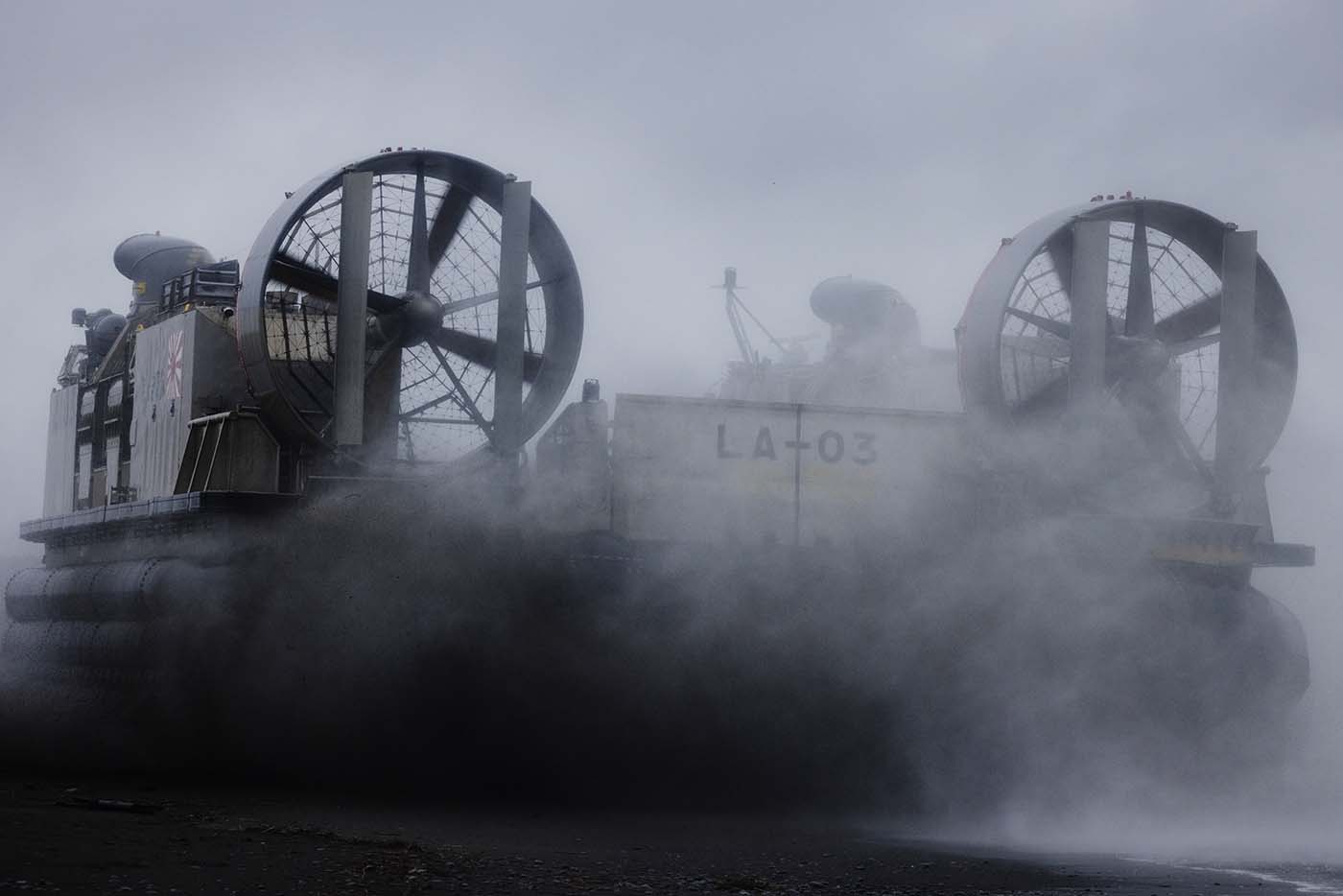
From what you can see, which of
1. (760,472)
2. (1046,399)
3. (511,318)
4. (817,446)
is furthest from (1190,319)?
(511,318)

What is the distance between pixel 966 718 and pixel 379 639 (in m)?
3.64

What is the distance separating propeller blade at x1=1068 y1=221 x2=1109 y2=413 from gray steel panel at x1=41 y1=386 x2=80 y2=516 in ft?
29.6

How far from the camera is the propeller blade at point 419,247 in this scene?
11891 mm

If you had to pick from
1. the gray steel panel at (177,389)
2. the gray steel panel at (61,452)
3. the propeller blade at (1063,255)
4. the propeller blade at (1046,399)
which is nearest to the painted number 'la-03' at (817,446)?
the propeller blade at (1046,399)

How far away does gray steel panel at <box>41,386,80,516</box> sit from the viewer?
1540 cm

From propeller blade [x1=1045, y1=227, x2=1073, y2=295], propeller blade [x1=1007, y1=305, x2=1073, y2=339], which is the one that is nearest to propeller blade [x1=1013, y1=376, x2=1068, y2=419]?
propeller blade [x1=1007, y1=305, x2=1073, y2=339]

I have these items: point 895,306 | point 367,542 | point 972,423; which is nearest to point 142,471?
point 367,542

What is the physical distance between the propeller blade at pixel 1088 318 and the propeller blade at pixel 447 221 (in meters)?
4.43

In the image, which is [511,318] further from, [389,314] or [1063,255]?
[1063,255]

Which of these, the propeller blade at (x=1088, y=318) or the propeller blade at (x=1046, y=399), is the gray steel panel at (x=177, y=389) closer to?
the propeller blade at (x=1046, y=399)

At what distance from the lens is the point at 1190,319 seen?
41.9ft

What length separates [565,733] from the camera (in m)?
9.82

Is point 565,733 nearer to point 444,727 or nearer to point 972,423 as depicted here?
point 444,727

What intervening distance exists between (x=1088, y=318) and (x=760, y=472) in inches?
107
